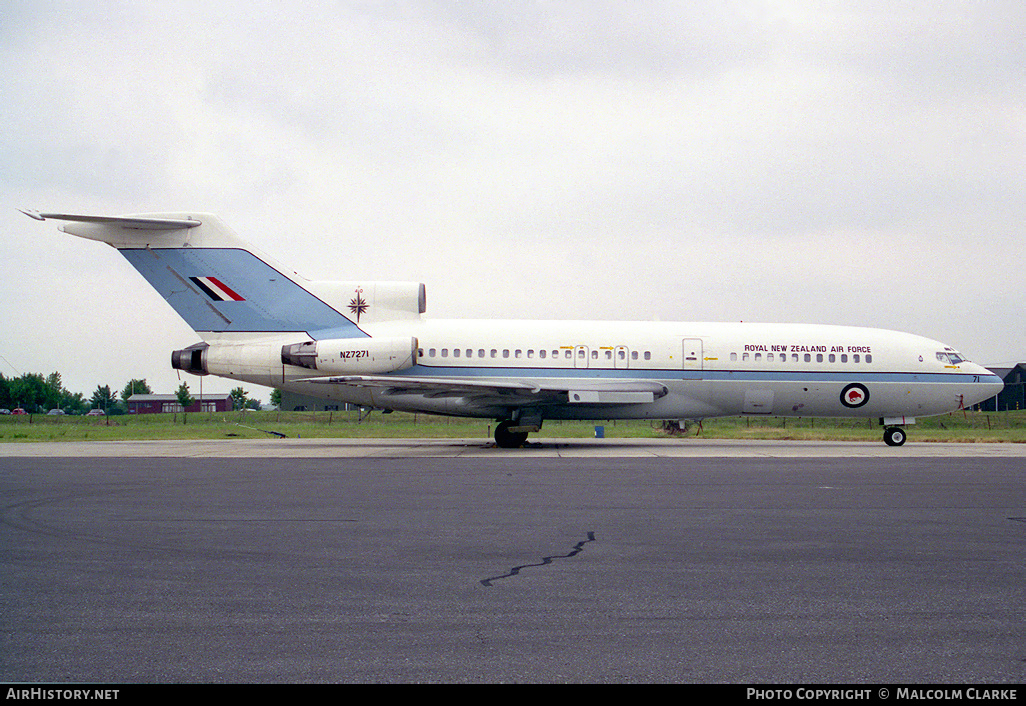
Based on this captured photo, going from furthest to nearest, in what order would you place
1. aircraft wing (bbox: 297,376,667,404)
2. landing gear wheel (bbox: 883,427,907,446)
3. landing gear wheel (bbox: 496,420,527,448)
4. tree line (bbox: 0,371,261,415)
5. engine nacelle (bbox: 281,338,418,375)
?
1. tree line (bbox: 0,371,261,415)
2. landing gear wheel (bbox: 883,427,907,446)
3. landing gear wheel (bbox: 496,420,527,448)
4. engine nacelle (bbox: 281,338,418,375)
5. aircraft wing (bbox: 297,376,667,404)

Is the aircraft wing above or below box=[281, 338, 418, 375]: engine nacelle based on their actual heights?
below

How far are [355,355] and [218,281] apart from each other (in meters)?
5.08

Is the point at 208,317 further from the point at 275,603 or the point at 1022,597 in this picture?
the point at 1022,597

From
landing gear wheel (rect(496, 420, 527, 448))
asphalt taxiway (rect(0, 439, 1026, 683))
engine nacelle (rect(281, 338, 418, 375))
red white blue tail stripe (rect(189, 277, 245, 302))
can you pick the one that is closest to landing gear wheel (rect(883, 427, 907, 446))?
landing gear wheel (rect(496, 420, 527, 448))

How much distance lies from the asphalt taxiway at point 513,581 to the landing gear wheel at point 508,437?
1117 centimetres

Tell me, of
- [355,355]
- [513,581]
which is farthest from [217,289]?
[513,581]

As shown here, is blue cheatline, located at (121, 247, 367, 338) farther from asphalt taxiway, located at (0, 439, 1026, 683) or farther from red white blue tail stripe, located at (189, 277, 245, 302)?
asphalt taxiway, located at (0, 439, 1026, 683)

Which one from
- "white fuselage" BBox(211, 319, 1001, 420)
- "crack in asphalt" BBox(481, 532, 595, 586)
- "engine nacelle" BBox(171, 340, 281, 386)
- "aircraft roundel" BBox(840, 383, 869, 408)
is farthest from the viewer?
"aircraft roundel" BBox(840, 383, 869, 408)

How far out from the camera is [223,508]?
1082 cm

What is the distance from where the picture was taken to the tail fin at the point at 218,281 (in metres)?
25.6

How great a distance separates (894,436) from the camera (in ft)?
85.4

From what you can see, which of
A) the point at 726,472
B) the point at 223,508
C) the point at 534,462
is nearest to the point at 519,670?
the point at 223,508

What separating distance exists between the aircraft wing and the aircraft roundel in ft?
18.9

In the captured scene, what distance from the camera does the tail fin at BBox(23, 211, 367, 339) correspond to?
25.6m
